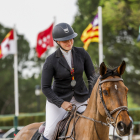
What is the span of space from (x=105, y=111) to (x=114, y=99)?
214mm

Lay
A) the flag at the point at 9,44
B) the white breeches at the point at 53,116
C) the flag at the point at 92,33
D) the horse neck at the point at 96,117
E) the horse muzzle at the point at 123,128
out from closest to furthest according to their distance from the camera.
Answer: the horse muzzle at the point at 123,128 → the horse neck at the point at 96,117 → the white breeches at the point at 53,116 → the flag at the point at 92,33 → the flag at the point at 9,44

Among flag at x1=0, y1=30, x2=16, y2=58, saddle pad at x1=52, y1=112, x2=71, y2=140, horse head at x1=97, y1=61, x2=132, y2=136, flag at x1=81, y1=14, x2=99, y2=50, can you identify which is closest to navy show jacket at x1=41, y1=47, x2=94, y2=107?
saddle pad at x1=52, y1=112, x2=71, y2=140

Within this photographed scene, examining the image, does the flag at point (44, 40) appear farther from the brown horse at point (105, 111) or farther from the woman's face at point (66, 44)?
the brown horse at point (105, 111)

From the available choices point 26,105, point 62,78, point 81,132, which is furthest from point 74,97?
point 26,105

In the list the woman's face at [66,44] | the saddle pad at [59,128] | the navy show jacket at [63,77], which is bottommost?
the saddle pad at [59,128]

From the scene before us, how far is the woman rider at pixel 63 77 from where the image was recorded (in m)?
3.86

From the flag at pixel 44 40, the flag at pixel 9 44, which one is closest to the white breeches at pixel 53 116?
the flag at pixel 44 40

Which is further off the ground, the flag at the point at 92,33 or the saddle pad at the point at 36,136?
the flag at the point at 92,33

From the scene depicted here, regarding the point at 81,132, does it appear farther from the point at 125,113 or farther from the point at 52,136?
the point at 125,113

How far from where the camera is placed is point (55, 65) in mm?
3881

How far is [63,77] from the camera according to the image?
12.8 ft

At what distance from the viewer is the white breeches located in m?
3.94

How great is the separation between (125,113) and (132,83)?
2169cm

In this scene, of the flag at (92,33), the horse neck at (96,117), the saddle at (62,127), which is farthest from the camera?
the flag at (92,33)
